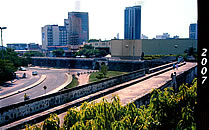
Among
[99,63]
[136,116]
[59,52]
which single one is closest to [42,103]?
[136,116]

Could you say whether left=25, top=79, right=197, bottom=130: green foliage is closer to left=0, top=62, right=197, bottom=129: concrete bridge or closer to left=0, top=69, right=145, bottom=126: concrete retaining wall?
left=0, top=62, right=197, bottom=129: concrete bridge

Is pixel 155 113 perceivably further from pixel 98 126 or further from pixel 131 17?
pixel 131 17

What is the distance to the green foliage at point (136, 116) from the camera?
3.51 meters

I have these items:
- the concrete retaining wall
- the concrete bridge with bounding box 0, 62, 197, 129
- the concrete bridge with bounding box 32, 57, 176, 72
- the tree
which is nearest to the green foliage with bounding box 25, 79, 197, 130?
the concrete bridge with bounding box 0, 62, 197, 129

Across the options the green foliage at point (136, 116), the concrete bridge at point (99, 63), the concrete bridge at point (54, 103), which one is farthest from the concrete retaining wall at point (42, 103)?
the concrete bridge at point (99, 63)

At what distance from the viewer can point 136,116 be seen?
4066mm

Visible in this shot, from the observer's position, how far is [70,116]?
3.77 meters

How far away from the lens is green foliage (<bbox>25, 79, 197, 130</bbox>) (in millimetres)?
3512

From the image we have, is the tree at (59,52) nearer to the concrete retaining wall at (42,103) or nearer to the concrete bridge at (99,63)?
the concrete bridge at (99,63)

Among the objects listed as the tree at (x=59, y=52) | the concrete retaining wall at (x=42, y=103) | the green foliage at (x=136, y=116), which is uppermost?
the tree at (x=59, y=52)

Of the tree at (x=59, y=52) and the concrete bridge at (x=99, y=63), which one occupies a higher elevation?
the tree at (x=59, y=52)

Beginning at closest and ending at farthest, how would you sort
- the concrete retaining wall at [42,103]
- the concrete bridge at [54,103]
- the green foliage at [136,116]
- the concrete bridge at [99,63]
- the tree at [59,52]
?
the green foliage at [136,116] < the concrete bridge at [54,103] < the concrete retaining wall at [42,103] < the concrete bridge at [99,63] < the tree at [59,52]

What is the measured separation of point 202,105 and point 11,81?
2806 cm

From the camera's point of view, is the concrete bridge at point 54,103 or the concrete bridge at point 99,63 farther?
the concrete bridge at point 99,63
